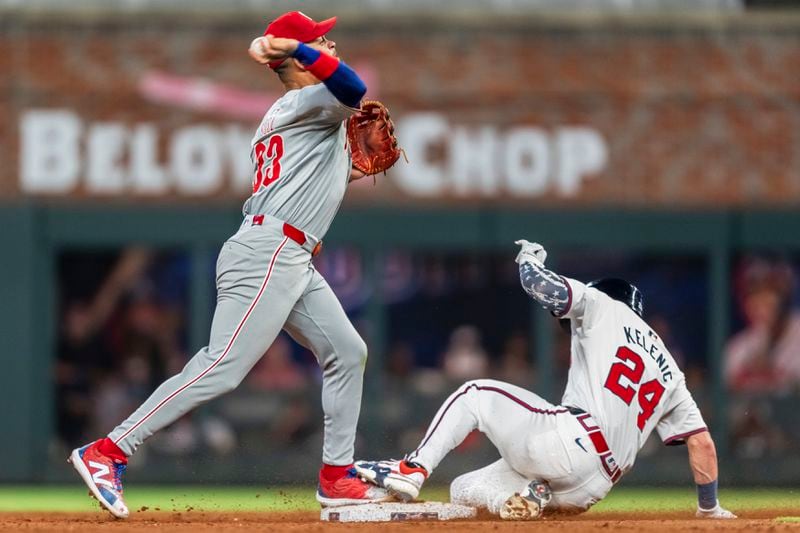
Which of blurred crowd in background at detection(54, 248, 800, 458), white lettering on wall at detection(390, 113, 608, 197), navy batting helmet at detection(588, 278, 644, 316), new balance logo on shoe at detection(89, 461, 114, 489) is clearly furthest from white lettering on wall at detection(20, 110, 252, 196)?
new balance logo on shoe at detection(89, 461, 114, 489)

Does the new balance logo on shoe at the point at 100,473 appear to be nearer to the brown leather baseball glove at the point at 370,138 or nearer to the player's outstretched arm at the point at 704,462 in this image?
the brown leather baseball glove at the point at 370,138

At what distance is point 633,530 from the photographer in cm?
600

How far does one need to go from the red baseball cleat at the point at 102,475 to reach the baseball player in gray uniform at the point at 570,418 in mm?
1084

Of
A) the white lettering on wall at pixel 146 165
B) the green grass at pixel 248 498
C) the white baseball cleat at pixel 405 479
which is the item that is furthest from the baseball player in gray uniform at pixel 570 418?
the white lettering on wall at pixel 146 165

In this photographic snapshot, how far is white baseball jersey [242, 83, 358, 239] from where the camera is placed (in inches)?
254

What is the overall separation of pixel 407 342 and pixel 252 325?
781 cm

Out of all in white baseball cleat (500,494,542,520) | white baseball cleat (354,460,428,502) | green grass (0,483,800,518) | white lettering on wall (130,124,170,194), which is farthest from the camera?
white lettering on wall (130,124,170,194)

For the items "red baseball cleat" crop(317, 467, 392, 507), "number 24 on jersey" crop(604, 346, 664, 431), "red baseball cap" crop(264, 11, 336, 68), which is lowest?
"red baseball cleat" crop(317, 467, 392, 507)

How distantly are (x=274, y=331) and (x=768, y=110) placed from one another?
29.0 feet

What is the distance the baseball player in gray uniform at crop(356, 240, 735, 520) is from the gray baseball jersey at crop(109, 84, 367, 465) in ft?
1.57

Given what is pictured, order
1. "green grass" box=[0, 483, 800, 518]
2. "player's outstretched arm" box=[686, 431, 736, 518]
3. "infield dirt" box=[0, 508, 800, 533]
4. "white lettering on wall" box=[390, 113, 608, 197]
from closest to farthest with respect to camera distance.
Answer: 1. "infield dirt" box=[0, 508, 800, 533]
2. "player's outstretched arm" box=[686, 431, 736, 518]
3. "green grass" box=[0, 483, 800, 518]
4. "white lettering on wall" box=[390, 113, 608, 197]

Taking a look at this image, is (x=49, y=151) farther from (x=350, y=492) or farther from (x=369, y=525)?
(x=369, y=525)

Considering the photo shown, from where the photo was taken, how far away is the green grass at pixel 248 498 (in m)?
9.34

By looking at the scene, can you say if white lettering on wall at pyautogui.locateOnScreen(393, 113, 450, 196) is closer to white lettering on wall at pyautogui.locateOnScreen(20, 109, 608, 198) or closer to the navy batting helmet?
white lettering on wall at pyautogui.locateOnScreen(20, 109, 608, 198)
